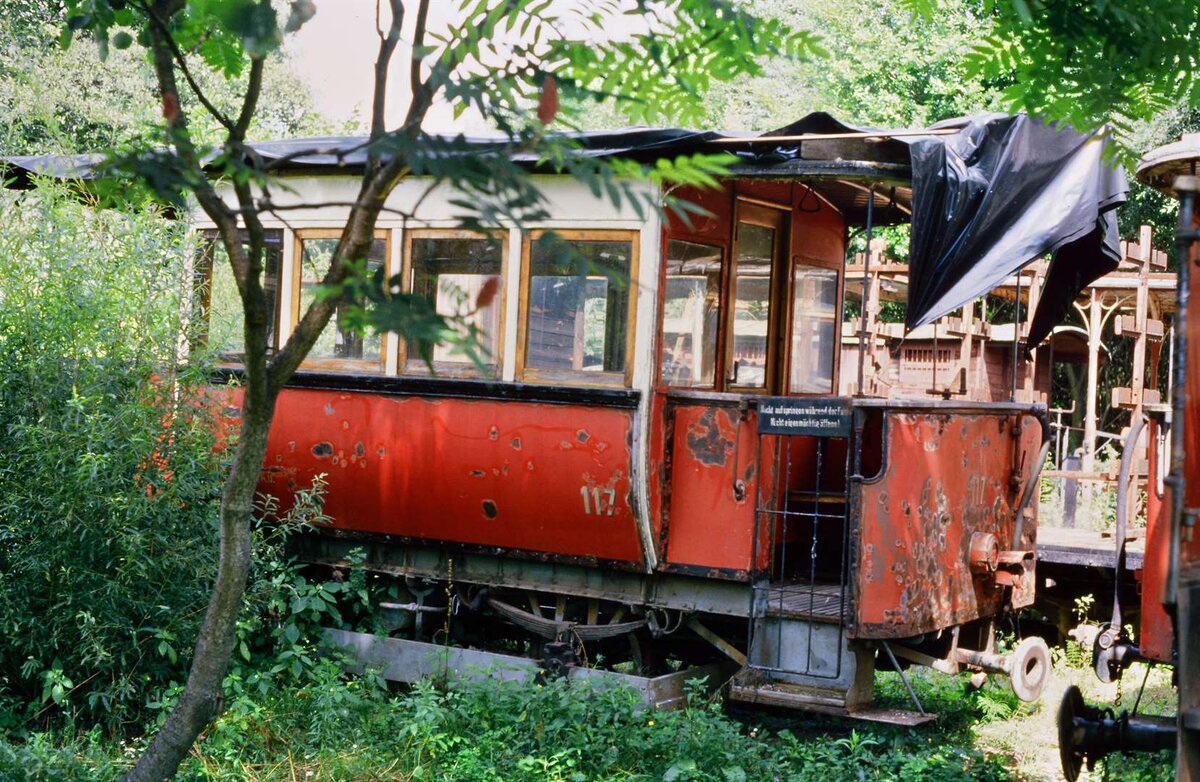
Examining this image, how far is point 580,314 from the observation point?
760 centimetres

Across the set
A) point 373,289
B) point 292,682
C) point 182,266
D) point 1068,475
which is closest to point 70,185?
point 182,266

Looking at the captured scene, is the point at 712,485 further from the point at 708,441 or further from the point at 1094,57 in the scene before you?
the point at 1094,57

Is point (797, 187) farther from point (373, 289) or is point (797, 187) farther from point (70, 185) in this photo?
point (373, 289)

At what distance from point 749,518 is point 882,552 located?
29.7 inches

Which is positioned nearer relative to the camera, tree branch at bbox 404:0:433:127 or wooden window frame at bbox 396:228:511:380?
tree branch at bbox 404:0:433:127

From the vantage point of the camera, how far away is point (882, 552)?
683cm

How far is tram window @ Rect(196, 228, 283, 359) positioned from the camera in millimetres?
8555

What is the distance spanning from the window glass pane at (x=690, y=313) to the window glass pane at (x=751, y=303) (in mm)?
217

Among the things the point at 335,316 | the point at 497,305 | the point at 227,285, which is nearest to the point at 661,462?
the point at 497,305

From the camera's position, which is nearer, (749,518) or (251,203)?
(251,203)

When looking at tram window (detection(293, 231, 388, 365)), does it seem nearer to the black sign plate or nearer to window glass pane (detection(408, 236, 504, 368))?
window glass pane (detection(408, 236, 504, 368))

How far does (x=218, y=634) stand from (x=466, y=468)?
3.54 meters

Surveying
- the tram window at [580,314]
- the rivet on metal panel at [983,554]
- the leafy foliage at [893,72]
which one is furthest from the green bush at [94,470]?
the leafy foliage at [893,72]

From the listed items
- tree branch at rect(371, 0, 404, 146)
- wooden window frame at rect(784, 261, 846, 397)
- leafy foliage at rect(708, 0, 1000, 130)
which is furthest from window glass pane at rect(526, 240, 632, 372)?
leafy foliage at rect(708, 0, 1000, 130)
